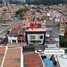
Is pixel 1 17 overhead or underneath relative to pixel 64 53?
overhead

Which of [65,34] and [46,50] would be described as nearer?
[46,50]

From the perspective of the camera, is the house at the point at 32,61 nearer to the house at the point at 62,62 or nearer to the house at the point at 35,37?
the house at the point at 62,62

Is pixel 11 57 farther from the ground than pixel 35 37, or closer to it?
closer to it

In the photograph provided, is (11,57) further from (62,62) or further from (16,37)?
(16,37)

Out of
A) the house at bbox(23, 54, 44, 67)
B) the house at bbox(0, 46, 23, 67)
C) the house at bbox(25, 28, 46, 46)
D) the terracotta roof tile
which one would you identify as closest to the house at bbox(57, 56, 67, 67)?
the house at bbox(23, 54, 44, 67)

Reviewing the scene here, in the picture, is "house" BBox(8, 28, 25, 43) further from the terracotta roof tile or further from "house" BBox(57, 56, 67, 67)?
"house" BBox(57, 56, 67, 67)

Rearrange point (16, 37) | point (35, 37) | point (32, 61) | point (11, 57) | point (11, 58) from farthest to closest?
point (16, 37), point (35, 37), point (32, 61), point (11, 57), point (11, 58)

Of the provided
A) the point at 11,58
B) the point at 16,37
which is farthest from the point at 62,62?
the point at 16,37

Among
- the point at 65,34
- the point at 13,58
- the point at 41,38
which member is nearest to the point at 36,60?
the point at 13,58

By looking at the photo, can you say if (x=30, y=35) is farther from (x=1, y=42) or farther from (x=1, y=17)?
(x=1, y=17)
